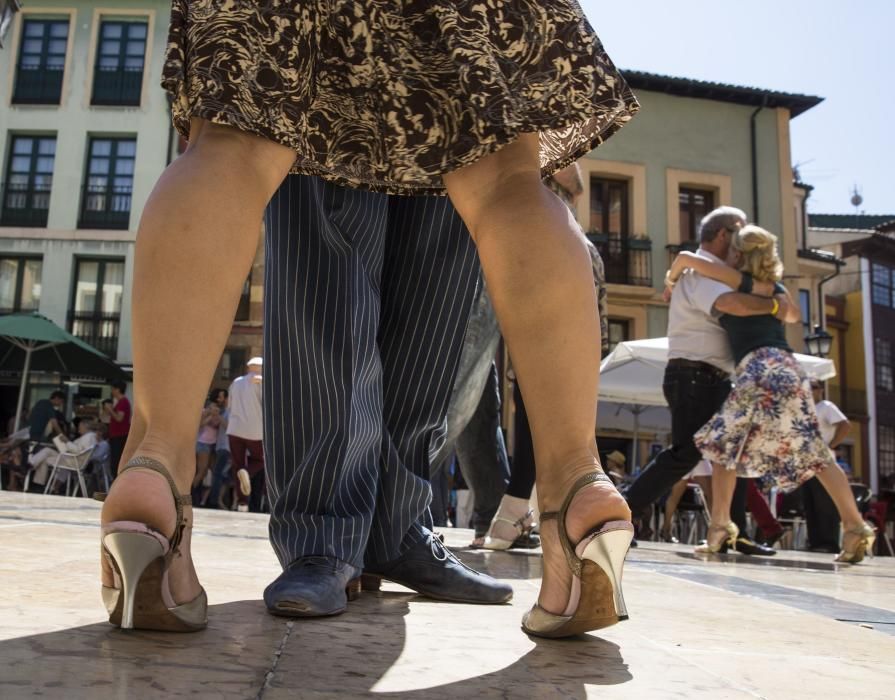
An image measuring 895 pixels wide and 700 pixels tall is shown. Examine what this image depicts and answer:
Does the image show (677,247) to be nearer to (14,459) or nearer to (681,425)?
(14,459)

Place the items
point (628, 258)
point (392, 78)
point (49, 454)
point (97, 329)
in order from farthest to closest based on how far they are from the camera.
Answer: point (97, 329)
point (628, 258)
point (49, 454)
point (392, 78)

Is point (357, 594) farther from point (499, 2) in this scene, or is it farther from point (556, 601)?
point (499, 2)

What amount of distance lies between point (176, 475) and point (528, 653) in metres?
0.47

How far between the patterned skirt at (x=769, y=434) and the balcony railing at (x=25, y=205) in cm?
2059

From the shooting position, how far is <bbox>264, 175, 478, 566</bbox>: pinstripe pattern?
5.00 feet

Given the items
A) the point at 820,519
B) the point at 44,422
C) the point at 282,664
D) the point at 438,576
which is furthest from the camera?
the point at 44,422

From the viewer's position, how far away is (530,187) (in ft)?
4.25

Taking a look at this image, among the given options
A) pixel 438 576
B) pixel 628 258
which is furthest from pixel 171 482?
pixel 628 258

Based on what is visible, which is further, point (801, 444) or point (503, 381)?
point (503, 381)

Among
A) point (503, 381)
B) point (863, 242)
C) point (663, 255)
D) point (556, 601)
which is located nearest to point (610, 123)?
point (556, 601)

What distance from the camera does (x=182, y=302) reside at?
1.10m

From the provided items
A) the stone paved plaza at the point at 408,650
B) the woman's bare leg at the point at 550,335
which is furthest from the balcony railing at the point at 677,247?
the woman's bare leg at the point at 550,335

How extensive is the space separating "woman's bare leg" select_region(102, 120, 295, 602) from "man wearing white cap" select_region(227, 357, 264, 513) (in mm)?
7068

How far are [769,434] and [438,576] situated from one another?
3136 millimetres
